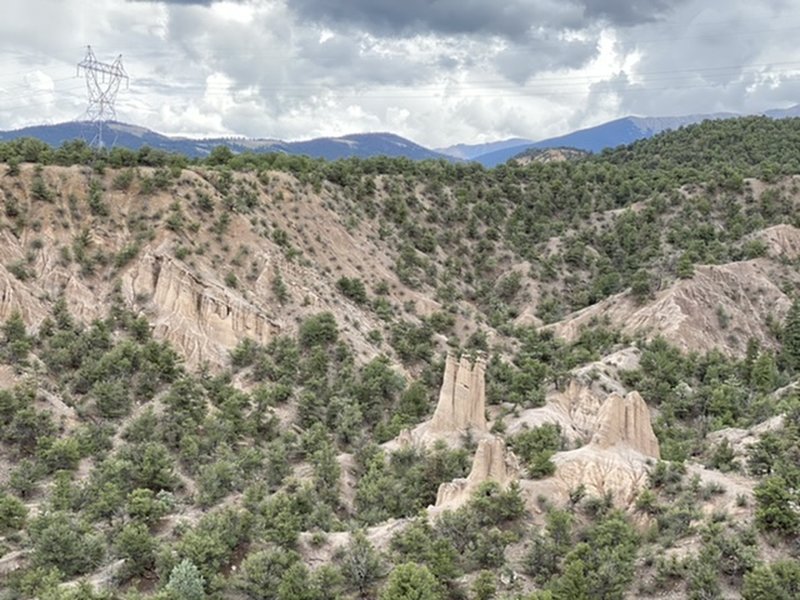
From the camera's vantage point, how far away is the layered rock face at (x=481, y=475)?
3281cm

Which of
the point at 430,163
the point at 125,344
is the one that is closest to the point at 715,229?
the point at 430,163

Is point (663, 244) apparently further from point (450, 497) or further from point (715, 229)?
point (450, 497)

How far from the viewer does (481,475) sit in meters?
32.9

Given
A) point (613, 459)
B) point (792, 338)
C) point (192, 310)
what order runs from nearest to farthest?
point (613, 459) < point (192, 310) < point (792, 338)

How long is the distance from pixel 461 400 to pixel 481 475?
35.2 ft

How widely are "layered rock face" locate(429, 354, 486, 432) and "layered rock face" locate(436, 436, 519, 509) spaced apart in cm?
949

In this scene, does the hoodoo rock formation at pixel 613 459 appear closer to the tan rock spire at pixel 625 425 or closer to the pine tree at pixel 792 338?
the tan rock spire at pixel 625 425

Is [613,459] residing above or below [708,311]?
below

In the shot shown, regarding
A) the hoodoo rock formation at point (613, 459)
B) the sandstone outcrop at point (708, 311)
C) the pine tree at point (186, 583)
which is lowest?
the pine tree at point (186, 583)

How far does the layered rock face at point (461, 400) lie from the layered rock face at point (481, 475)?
31.1 ft

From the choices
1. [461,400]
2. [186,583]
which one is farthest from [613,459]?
[186,583]

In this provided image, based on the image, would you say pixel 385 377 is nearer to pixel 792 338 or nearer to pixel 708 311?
pixel 708 311

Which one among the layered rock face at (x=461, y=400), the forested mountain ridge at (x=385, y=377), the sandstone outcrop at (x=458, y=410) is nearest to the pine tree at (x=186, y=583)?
the forested mountain ridge at (x=385, y=377)

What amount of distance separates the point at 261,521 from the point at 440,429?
16.8 meters
